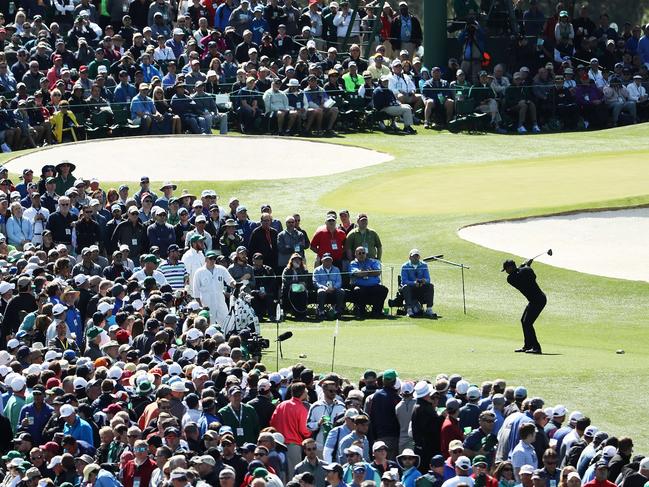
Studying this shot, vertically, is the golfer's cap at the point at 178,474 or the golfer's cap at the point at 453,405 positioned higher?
the golfer's cap at the point at 453,405

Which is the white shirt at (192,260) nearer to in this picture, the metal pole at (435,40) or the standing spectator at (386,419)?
the standing spectator at (386,419)

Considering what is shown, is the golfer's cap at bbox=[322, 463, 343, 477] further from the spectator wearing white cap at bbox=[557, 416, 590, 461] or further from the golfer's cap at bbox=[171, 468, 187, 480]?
the spectator wearing white cap at bbox=[557, 416, 590, 461]

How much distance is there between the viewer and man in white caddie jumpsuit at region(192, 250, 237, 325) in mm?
26438

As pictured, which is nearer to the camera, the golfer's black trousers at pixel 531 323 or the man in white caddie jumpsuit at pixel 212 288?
the golfer's black trousers at pixel 531 323

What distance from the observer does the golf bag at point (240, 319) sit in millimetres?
26125

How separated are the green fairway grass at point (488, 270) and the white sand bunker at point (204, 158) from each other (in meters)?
0.53

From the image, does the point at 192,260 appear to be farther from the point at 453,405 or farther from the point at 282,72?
the point at 282,72

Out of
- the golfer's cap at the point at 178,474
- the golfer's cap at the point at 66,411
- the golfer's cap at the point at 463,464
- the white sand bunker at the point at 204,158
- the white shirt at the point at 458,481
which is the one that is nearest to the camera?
the golfer's cap at the point at 178,474

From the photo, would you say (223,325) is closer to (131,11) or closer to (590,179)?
(590,179)

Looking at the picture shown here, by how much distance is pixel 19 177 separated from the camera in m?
36.9

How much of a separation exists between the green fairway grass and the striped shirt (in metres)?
1.78

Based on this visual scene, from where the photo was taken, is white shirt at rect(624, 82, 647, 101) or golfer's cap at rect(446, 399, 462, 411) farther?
white shirt at rect(624, 82, 647, 101)

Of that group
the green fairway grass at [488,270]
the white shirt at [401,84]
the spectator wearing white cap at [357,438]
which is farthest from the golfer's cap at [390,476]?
the white shirt at [401,84]

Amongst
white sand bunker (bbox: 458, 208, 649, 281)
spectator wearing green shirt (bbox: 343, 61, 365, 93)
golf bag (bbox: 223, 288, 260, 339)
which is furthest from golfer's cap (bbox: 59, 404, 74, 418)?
spectator wearing green shirt (bbox: 343, 61, 365, 93)
